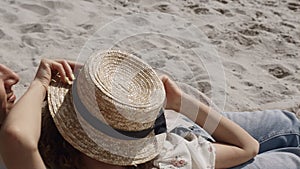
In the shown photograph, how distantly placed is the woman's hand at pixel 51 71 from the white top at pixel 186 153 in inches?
13.1

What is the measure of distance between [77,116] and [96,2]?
2.04 metres

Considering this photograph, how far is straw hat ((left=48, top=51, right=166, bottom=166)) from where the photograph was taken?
1567 mm

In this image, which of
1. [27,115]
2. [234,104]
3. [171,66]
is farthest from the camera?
[171,66]

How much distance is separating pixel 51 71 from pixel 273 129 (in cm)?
82

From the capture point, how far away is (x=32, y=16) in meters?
3.26

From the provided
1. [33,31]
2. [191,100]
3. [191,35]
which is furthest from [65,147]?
[191,35]

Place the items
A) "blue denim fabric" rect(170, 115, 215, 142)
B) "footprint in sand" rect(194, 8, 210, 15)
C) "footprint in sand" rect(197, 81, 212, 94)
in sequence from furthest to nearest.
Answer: "footprint in sand" rect(194, 8, 210, 15) → "footprint in sand" rect(197, 81, 212, 94) → "blue denim fabric" rect(170, 115, 215, 142)

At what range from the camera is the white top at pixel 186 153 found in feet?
5.65

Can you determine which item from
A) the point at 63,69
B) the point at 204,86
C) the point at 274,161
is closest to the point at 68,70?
the point at 63,69

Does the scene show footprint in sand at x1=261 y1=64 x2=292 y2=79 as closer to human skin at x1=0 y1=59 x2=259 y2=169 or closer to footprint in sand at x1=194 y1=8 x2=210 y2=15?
footprint in sand at x1=194 y1=8 x2=210 y2=15

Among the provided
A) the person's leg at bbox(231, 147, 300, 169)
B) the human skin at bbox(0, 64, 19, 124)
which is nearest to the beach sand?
the person's leg at bbox(231, 147, 300, 169)

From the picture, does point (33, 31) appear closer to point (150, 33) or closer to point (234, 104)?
point (150, 33)

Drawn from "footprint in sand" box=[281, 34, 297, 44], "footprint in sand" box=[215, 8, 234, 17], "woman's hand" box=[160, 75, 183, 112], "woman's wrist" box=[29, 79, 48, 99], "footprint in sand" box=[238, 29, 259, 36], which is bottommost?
"footprint in sand" box=[281, 34, 297, 44]

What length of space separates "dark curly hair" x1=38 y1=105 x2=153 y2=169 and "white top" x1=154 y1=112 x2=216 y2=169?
0.77ft
